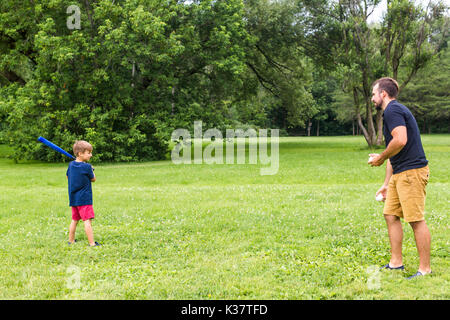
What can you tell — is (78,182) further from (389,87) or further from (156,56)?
(156,56)

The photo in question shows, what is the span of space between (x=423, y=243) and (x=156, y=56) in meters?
21.2

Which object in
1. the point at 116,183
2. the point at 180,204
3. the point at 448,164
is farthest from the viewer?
the point at 448,164

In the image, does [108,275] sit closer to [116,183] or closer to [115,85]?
[116,183]

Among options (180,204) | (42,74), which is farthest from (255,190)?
(42,74)

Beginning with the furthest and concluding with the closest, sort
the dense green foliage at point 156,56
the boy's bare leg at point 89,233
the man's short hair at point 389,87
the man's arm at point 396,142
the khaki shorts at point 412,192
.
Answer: the dense green foliage at point 156,56
the boy's bare leg at point 89,233
the man's short hair at point 389,87
the khaki shorts at point 412,192
the man's arm at point 396,142

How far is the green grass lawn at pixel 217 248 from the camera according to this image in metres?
4.78

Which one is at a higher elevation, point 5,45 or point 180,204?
point 5,45

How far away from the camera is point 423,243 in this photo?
5.06m

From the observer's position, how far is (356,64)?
92.3 ft

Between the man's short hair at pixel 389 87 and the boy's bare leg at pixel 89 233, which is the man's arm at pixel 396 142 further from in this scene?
the boy's bare leg at pixel 89 233

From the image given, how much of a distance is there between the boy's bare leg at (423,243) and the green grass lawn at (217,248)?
0.18 meters

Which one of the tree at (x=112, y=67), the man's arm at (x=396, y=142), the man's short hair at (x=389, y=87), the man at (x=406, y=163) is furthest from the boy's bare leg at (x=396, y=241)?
the tree at (x=112, y=67)

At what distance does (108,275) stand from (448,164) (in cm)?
1957

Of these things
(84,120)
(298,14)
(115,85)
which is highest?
(298,14)
